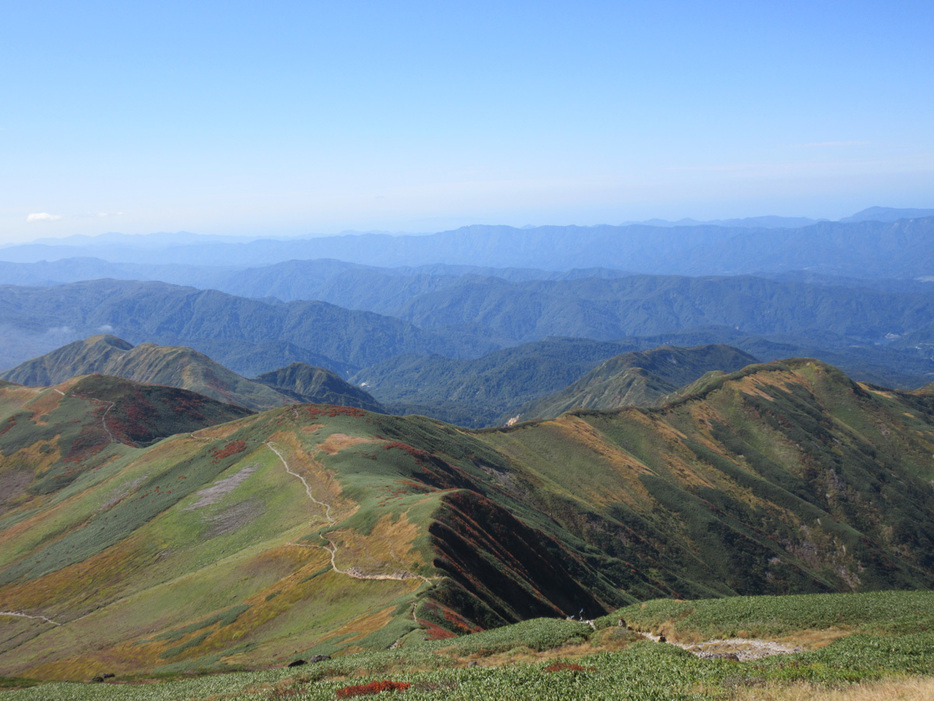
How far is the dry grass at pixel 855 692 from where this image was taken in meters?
20.6

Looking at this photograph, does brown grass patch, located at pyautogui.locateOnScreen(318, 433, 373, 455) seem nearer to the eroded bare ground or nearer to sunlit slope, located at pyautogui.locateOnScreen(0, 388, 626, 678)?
sunlit slope, located at pyautogui.locateOnScreen(0, 388, 626, 678)

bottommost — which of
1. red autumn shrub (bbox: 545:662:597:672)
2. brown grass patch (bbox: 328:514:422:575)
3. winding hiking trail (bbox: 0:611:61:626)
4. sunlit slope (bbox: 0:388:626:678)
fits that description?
winding hiking trail (bbox: 0:611:61:626)

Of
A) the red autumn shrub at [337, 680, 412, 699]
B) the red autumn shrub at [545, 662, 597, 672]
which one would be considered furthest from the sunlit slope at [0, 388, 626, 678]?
the red autumn shrub at [545, 662, 597, 672]

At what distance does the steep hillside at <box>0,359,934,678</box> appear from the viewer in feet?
189

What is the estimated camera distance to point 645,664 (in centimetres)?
2909

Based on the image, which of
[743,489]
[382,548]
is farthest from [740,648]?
[743,489]

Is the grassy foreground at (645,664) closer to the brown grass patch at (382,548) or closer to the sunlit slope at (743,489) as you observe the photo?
the brown grass patch at (382,548)

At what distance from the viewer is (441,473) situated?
103125mm

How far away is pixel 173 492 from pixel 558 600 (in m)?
71.7

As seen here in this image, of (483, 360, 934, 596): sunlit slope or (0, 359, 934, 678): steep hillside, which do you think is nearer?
(0, 359, 934, 678): steep hillside

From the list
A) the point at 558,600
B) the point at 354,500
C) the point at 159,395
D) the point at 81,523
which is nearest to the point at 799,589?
the point at 558,600

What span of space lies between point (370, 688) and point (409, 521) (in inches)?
1474

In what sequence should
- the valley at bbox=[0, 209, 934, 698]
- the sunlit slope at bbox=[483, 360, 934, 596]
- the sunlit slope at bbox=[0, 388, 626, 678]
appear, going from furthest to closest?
1. the sunlit slope at bbox=[483, 360, 934, 596]
2. the sunlit slope at bbox=[0, 388, 626, 678]
3. the valley at bbox=[0, 209, 934, 698]

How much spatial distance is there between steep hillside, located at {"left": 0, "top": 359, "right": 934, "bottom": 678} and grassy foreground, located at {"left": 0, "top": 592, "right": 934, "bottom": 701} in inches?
360
